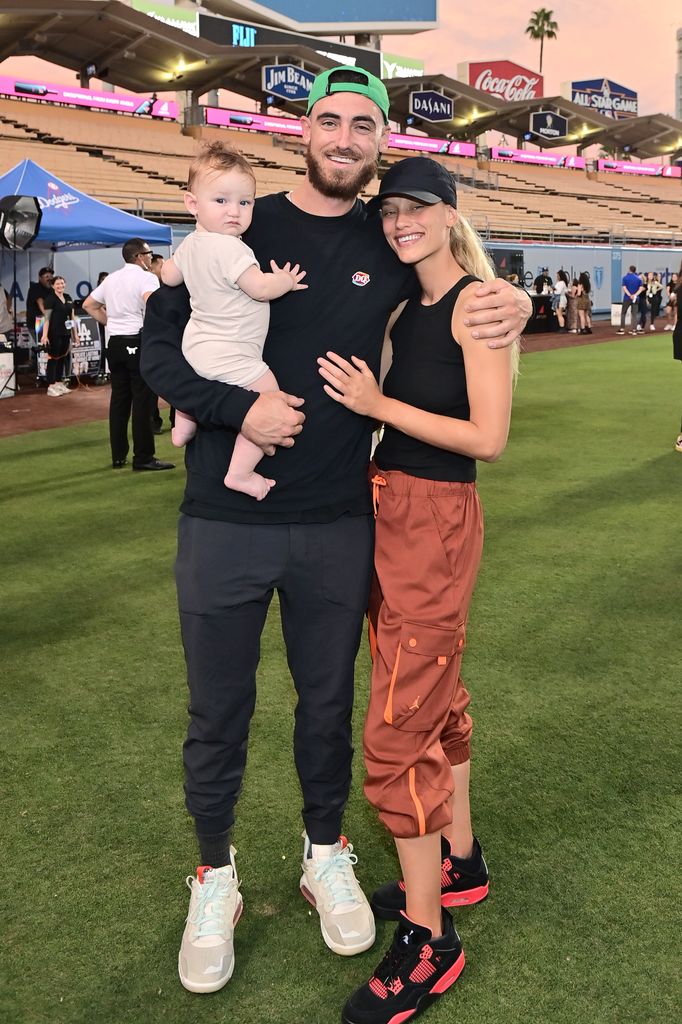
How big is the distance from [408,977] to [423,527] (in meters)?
1.13

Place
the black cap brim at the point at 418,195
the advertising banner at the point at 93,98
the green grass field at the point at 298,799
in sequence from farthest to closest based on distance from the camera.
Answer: the advertising banner at the point at 93,98
the green grass field at the point at 298,799
the black cap brim at the point at 418,195

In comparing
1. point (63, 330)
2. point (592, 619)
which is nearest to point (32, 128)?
point (63, 330)

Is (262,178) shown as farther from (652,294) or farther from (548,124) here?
(548,124)

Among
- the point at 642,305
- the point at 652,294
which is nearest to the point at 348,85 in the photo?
the point at 642,305

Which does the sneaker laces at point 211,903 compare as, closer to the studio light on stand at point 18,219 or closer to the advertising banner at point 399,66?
the studio light on stand at point 18,219

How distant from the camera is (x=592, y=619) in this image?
4.84m

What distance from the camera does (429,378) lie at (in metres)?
2.28

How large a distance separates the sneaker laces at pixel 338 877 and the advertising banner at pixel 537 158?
201 ft

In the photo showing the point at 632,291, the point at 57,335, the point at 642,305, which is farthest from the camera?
the point at 642,305

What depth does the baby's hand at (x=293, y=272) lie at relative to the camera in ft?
7.19

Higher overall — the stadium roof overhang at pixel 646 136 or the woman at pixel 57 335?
the stadium roof overhang at pixel 646 136

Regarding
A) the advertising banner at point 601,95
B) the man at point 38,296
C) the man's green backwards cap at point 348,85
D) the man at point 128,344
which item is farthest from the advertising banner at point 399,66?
the man's green backwards cap at point 348,85

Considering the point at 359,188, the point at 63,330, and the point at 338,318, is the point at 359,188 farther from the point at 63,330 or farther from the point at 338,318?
the point at 63,330

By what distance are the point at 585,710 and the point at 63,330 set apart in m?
12.5
